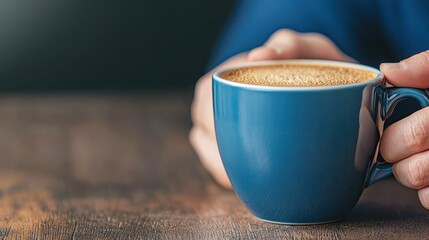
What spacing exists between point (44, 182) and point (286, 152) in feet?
1.10

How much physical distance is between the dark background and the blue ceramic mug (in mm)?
992

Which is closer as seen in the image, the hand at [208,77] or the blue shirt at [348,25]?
the hand at [208,77]

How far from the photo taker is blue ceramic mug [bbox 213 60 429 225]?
2.04 ft

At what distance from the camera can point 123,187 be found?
84cm

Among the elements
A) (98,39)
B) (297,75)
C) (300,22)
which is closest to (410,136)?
(297,75)

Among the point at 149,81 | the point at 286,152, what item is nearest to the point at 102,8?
the point at 149,81

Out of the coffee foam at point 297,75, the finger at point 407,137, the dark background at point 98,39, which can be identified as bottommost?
the dark background at point 98,39

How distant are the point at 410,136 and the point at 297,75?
108 mm

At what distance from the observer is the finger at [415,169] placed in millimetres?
674

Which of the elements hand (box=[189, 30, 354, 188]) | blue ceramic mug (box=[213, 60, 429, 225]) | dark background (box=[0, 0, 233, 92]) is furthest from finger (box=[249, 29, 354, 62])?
dark background (box=[0, 0, 233, 92])

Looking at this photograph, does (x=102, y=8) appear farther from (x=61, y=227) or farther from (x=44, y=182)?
(x=61, y=227)

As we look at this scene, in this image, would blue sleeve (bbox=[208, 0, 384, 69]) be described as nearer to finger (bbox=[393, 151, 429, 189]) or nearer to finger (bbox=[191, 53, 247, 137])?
finger (bbox=[191, 53, 247, 137])

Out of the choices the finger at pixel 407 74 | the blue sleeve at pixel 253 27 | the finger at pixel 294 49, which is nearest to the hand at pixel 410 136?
the finger at pixel 407 74

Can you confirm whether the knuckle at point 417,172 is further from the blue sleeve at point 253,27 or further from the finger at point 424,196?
the blue sleeve at point 253,27
